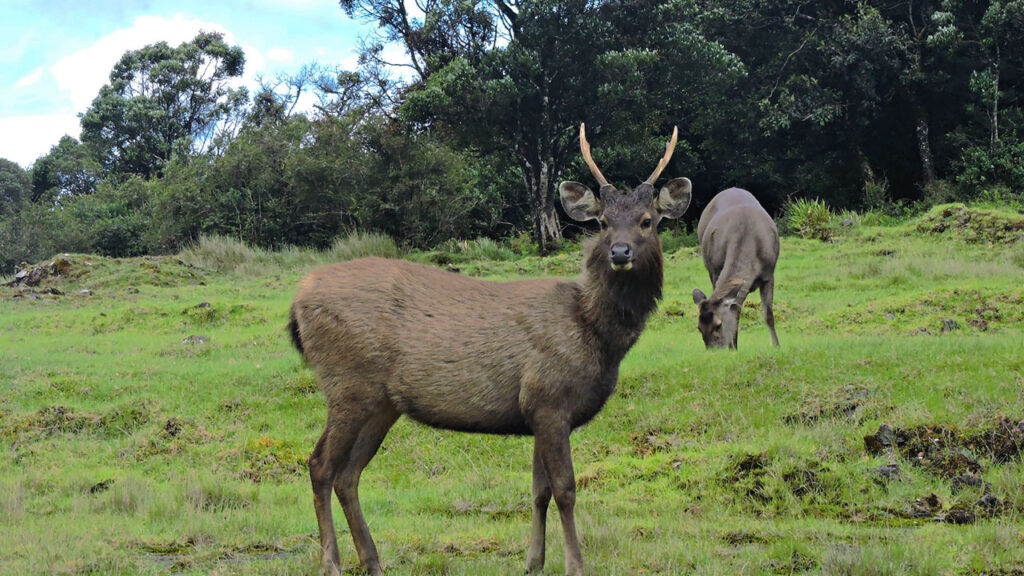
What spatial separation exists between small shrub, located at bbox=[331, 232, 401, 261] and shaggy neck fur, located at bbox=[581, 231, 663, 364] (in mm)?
19588

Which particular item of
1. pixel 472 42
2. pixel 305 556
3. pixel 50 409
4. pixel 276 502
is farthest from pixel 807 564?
pixel 472 42

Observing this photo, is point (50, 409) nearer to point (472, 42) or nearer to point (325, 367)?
point (325, 367)

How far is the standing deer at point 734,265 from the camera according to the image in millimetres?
11977

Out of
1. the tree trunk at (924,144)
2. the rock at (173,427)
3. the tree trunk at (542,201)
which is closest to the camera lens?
the rock at (173,427)

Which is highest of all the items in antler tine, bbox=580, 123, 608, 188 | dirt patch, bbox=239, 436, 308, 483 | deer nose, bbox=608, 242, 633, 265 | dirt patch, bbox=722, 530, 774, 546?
antler tine, bbox=580, 123, 608, 188

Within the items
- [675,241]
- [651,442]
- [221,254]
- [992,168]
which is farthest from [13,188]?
[651,442]

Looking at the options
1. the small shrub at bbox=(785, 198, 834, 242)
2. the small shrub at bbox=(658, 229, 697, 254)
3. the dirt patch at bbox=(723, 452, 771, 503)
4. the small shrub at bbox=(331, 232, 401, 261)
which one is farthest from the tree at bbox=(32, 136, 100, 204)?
the dirt patch at bbox=(723, 452, 771, 503)

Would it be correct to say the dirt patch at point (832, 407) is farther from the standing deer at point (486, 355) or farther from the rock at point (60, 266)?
the rock at point (60, 266)

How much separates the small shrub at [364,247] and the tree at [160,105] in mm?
28602

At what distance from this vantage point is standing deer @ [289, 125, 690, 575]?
523cm

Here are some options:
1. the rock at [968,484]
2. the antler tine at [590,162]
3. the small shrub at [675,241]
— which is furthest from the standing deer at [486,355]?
the small shrub at [675,241]

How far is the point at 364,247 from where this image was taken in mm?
25297

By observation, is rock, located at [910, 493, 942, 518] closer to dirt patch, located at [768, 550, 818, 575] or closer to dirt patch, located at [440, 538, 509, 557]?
dirt patch, located at [768, 550, 818, 575]

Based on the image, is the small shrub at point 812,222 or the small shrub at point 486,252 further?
the small shrub at point 486,252
